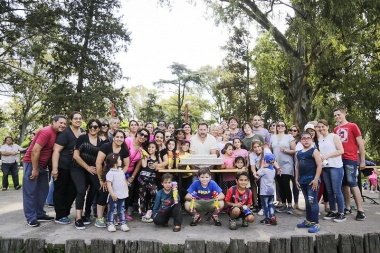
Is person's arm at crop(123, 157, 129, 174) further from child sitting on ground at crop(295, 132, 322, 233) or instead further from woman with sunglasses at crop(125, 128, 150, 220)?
child sitting on ground at crop(295, 132, 322, 233)

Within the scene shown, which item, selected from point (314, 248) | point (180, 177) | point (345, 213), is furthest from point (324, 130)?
point (180, 177)

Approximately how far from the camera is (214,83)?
113 feet

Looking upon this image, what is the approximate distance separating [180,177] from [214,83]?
29.5 metres

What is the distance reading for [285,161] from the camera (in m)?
5.94

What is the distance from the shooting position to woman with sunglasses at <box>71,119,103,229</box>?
4820 millimetres

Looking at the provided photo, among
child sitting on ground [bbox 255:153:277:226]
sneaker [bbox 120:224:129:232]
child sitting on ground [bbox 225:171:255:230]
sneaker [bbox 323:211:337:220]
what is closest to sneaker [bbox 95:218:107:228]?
sneaker [bbox 120:224:129:232]

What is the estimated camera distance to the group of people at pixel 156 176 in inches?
188

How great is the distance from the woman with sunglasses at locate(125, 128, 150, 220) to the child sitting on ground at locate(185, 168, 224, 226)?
45.8 inches

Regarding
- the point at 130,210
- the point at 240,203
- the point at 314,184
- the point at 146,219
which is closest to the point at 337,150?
the point at 314,184

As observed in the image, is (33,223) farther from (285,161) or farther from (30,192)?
(285,161)

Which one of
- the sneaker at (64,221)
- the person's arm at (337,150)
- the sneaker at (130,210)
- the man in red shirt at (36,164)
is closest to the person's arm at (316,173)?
the person's arm at (337,150)

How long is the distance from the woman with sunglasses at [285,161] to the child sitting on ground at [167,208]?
2352mm

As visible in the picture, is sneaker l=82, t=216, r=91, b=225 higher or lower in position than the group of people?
lower

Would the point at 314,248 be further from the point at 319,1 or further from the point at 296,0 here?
the point at 296,0
